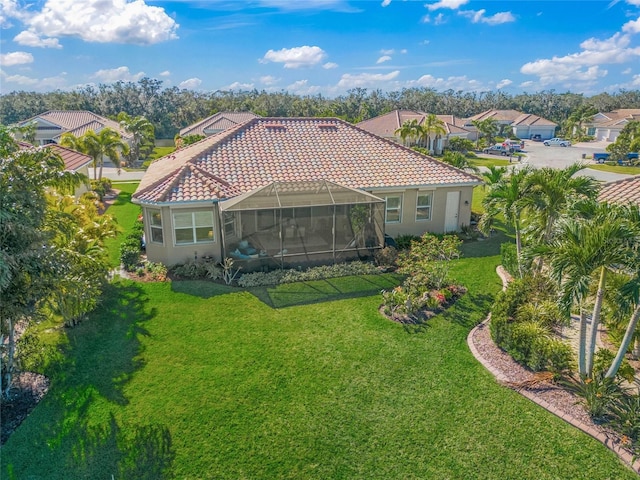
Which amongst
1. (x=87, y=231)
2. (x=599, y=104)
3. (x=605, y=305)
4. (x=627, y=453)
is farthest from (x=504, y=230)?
(x=599, y=104)

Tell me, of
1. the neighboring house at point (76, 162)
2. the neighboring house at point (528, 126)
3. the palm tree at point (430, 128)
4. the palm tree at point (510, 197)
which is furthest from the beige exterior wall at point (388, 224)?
the neighboring house at point (528, 126)

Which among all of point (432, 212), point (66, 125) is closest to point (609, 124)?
point (432, 212)

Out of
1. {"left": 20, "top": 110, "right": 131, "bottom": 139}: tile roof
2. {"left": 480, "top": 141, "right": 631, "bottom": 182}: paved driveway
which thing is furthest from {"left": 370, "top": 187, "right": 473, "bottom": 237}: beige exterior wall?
{"left": 20, "top": 110, "right": 131, "bottom": 139}: tile roof

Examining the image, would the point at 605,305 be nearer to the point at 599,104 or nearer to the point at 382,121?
the point at 382,121

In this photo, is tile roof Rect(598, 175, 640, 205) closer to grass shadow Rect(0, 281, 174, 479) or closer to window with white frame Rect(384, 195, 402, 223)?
window with white frame Rect(384, 195, 402, 223)

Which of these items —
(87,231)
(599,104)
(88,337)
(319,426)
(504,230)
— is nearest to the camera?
(319,426)
